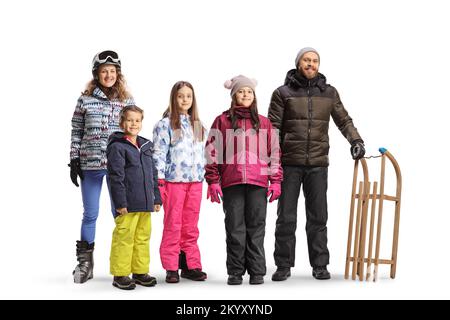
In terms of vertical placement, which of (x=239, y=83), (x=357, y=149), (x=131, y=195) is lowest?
(x=131, y=195)

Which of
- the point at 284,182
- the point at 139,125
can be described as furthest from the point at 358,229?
the point at 139,125

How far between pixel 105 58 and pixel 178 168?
122 centimetres

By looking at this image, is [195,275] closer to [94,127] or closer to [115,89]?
[94,127]

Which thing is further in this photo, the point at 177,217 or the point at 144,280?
the point at 177,217

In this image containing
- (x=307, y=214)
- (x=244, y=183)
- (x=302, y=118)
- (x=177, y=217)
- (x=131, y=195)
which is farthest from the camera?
(x=307, y=214)

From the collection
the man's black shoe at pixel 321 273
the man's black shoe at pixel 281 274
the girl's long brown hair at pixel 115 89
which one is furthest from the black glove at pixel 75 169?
the man's black shoe at pixel 321 273

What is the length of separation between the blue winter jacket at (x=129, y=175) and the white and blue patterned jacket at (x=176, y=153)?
0.27 meters

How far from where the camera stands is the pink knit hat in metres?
7.26

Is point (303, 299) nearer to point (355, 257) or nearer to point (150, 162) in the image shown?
point (355, 257)

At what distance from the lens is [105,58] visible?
750 centimetres

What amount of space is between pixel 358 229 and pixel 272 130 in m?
Answer: 1.23

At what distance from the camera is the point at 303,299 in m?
6.78

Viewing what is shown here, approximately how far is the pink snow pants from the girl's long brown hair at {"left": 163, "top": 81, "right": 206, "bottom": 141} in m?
0.47

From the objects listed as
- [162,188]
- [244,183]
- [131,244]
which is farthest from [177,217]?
[244,183]
